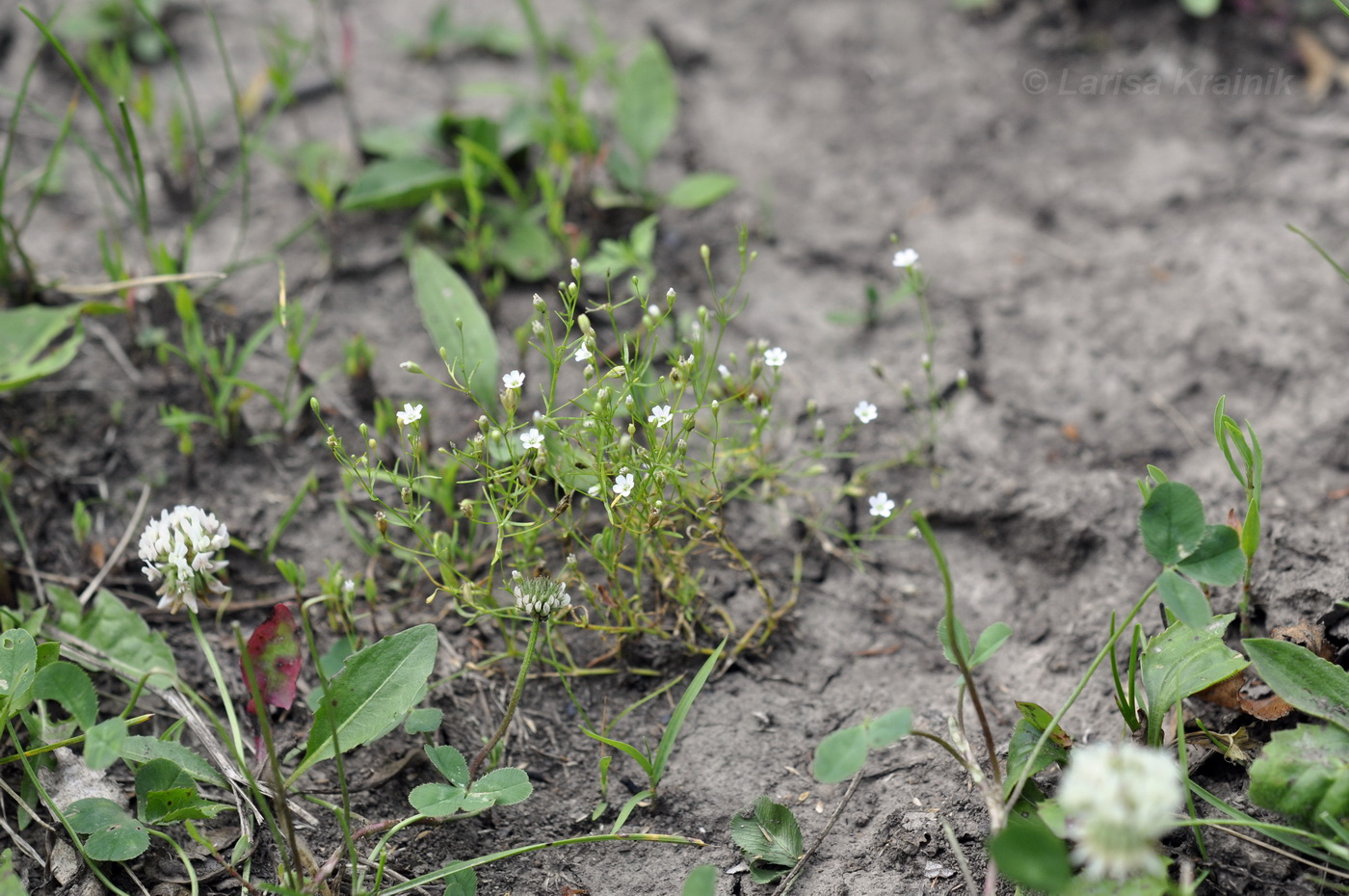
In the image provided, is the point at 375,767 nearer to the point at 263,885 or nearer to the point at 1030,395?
the point at 263,885

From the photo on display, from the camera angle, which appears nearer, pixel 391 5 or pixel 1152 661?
pixel 1152 661

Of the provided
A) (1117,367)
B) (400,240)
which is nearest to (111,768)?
(400,240)

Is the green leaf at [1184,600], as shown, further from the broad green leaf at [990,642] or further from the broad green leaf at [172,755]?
the broad green leaf at [172,755]

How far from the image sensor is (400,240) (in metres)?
2.88

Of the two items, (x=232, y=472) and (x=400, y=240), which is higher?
(x=400, y=240)

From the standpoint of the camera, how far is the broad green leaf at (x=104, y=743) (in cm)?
153

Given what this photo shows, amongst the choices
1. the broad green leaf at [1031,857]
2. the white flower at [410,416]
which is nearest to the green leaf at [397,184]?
the white flower at [410,416]

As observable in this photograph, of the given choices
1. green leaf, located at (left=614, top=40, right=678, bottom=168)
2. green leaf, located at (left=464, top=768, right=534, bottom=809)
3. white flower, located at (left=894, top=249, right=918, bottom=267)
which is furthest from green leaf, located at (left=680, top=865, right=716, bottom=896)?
green leaf, located at (left=614, top=40, right=678, bottom=168)

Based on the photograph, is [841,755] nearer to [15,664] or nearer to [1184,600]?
[1184,600]

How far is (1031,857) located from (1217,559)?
25.5 inches

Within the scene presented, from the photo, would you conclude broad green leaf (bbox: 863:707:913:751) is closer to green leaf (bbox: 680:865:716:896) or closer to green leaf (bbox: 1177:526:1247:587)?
green leaf (bbox: 680:865:716:896)

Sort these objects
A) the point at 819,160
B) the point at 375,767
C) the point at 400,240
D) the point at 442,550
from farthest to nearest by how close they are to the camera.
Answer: the point at 819,160
the point at 400,240
the point at 442,550
the point at 375,767

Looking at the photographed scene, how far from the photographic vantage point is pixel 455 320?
7.71 ft

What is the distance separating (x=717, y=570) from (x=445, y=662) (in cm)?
65
